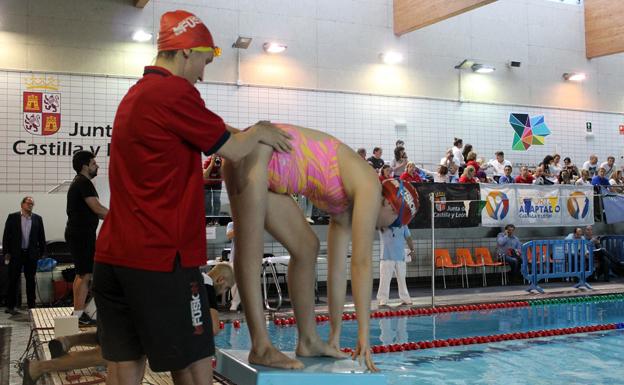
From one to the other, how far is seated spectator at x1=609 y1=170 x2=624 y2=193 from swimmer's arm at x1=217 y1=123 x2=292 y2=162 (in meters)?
13.2

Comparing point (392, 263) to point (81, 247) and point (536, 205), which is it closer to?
point (536, 205)

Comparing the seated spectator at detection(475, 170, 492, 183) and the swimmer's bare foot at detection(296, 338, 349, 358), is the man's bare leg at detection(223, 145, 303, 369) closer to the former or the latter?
the swimmer's bare foot at detection(296, 338, 349, 358)

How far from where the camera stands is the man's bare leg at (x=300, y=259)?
3033 millimetres

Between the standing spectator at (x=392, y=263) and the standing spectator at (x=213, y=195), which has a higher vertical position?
the standing spectator at (x=213, y=195)

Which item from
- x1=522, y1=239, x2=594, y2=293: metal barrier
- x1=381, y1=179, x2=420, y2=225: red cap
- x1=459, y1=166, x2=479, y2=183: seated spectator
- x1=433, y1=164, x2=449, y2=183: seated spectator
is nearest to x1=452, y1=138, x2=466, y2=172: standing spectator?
x1=433, y1=164, x2=449, y2=183: seated spectator

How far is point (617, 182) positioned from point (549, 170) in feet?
5.49

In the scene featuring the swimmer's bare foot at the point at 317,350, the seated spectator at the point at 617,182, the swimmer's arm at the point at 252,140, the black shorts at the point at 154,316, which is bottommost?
the swimmer's bare foot at the point at 317,350

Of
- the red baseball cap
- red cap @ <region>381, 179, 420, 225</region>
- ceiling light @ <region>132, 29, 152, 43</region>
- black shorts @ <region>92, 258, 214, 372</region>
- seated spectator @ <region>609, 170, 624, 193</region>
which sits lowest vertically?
black shorts @ <region>92, 258, 214, 372</region>

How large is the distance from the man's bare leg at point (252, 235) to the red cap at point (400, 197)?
27.2 inches

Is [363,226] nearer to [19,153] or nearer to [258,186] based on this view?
[258,186]

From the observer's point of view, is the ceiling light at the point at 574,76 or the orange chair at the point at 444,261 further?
the ceiling light at the point at 574,76

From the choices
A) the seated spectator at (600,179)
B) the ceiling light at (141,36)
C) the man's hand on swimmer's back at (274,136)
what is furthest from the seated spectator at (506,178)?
the man's hand on swimmer's back at (274,136)

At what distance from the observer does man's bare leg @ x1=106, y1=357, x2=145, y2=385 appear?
2.22m

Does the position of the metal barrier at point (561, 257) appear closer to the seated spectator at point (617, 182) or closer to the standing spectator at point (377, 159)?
the seated spectator at point (617, 182)
